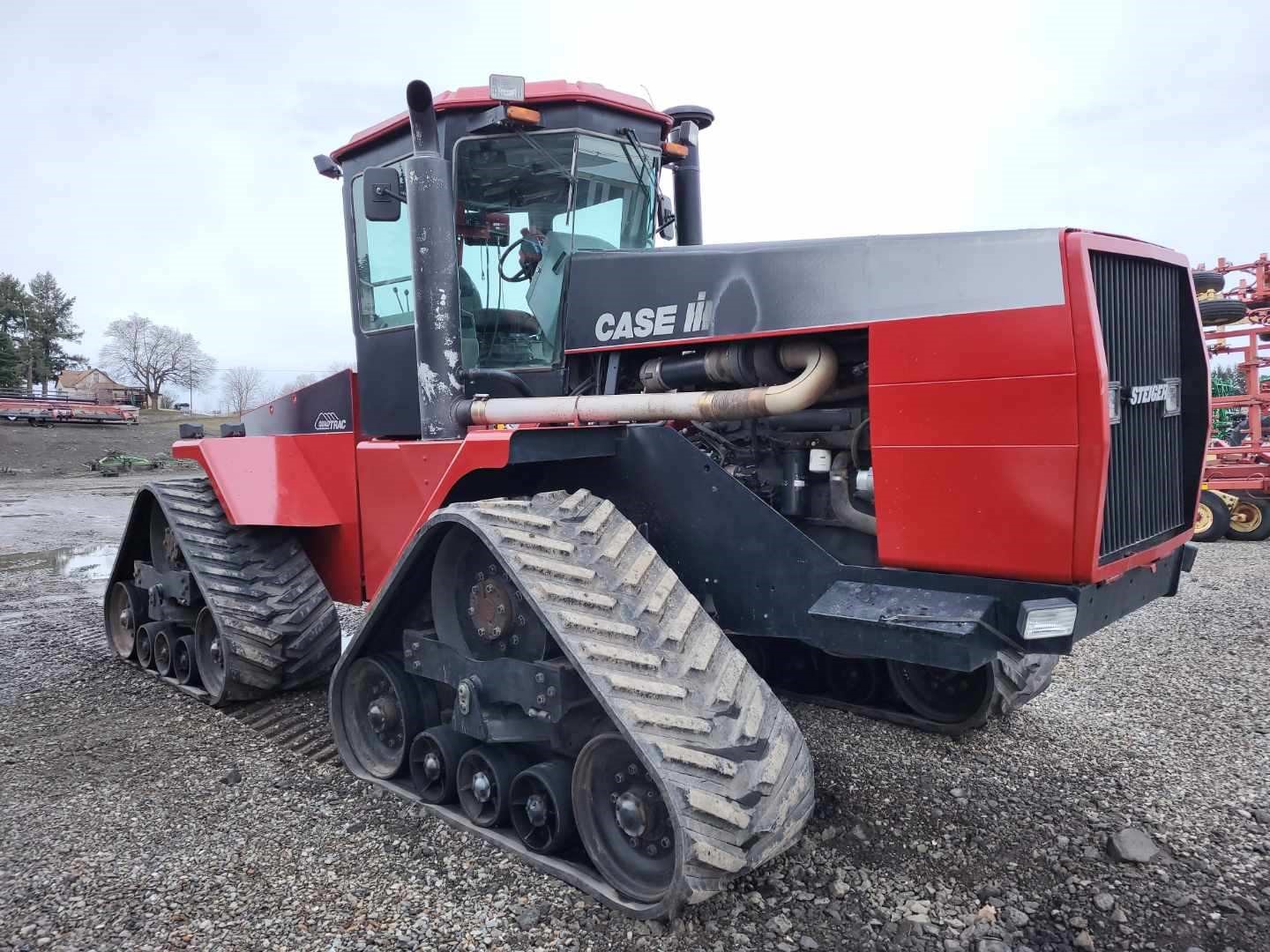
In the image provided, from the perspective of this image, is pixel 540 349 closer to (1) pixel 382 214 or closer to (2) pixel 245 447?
(1) pixel 382 214

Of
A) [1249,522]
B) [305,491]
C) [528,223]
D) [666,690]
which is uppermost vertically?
[528,223]

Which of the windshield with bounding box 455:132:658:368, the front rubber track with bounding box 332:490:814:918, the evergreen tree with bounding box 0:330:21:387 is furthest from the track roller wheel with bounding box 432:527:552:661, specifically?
the evergreen tree with bounding box 0:330:21:387

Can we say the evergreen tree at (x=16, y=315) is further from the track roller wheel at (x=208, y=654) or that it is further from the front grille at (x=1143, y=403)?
the front grille at (x=1143, y=403)

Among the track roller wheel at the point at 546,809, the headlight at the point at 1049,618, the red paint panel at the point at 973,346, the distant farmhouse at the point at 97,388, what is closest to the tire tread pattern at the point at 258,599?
the track roller wheel at the point at 546,809

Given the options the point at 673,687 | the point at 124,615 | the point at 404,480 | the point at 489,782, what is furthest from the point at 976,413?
the point at 124,615

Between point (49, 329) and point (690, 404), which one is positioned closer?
point (690, 404)

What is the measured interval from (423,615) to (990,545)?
7.56 ft

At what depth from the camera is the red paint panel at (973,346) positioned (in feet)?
8.61

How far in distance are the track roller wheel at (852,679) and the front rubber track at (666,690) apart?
1.80 m

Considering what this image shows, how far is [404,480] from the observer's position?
13.9 ft

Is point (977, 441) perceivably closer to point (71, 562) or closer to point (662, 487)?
point (662, 487)

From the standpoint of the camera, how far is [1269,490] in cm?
1176

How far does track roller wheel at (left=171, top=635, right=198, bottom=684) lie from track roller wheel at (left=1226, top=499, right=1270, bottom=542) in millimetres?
11762

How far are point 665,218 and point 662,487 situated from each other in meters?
1.72
